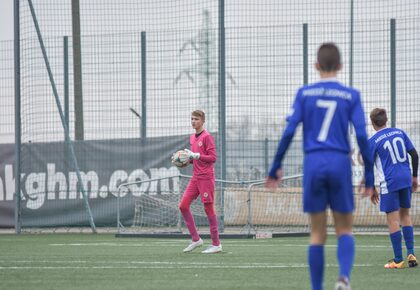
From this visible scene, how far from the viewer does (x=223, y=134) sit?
1998 centimetres

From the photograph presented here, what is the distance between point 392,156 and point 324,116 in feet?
13.9

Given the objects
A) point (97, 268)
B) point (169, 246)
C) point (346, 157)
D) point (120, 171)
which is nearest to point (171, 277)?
point (97, 268)

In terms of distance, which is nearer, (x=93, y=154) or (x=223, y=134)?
(x=223, y=134)

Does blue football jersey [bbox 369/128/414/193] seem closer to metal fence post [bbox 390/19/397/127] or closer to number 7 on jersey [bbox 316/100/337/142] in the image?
number 7 on jersey [bbox 316/100/337/142]

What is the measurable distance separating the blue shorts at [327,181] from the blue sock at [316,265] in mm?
298

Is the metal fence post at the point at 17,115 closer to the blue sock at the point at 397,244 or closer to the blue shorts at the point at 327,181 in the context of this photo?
the blue sock at the point at 397,244

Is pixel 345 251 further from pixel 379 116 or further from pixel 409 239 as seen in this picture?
pixel 409 239

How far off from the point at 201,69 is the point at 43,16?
3620 millimetres

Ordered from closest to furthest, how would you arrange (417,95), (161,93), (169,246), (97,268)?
(97,268), (169,246), (417,95), (161,93)

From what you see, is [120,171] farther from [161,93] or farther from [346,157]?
[346,157]

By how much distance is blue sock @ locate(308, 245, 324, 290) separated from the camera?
7.57 metres

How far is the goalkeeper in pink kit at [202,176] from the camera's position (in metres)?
14.3

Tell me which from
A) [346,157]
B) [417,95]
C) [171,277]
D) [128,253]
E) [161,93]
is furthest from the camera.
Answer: [161,93]

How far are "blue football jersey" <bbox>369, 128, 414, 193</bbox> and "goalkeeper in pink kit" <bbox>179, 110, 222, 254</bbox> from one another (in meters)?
3.23
